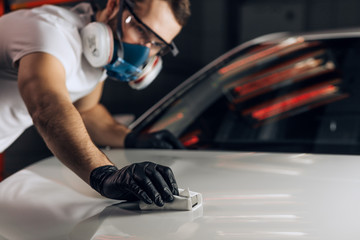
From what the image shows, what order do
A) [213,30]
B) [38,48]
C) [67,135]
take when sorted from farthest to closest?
1. [213,30]
2. [38,48]
3. [67,135]

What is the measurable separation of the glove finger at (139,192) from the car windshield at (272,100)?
0.66 metres

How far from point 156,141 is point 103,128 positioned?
35cm

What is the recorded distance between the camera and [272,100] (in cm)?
195

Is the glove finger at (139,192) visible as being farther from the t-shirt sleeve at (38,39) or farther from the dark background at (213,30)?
the dark background at (213,30)

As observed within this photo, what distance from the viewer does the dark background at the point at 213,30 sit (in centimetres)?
467

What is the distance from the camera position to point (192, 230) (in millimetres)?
878

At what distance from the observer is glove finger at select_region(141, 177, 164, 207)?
995 mm

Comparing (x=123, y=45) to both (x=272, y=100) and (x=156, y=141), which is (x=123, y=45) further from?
(x=272, y=100)

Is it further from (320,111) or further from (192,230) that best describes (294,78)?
(192,230)

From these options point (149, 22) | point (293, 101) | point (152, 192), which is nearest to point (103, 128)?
point (149, 22)

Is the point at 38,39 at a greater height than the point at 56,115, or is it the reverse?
the point at 38,39

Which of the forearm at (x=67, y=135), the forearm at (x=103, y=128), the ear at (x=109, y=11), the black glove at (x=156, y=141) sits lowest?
the forearm at (x=103, y=128)

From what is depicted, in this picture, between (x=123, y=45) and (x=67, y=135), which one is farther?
(x=123, y=45)

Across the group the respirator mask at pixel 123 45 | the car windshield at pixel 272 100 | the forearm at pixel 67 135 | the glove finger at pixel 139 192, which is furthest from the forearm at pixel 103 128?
the glove finger at pixel 139 192
